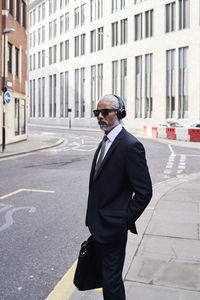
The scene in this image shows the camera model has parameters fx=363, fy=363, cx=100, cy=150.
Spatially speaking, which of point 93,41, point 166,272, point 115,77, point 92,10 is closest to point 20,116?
point 166,272

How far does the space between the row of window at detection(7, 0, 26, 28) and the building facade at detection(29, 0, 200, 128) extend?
19836mm

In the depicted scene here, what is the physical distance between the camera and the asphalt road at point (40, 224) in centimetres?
422

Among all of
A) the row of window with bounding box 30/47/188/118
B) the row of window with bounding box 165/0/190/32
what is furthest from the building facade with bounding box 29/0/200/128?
the row of window with bounding box 165/0/190/32

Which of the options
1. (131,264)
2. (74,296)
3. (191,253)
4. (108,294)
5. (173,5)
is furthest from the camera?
(173,5)

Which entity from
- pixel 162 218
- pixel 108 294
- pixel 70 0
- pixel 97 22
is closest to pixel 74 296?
pixel 108 294

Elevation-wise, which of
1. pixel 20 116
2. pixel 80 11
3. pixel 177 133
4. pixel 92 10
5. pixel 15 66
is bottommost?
pixel 177 133

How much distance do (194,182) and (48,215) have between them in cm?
521

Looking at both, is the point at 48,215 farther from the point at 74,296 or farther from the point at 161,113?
the point at 161,113

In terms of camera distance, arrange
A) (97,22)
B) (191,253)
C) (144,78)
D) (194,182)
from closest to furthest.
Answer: (191,253)
(194,182)
(144,78)
(97,22)

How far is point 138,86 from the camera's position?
46531mm

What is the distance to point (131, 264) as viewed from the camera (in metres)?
4.41

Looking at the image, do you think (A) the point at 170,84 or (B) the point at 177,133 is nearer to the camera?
(B) the point at 177,133

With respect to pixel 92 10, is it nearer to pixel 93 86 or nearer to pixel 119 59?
pixel 119 59

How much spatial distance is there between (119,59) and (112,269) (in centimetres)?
4813
